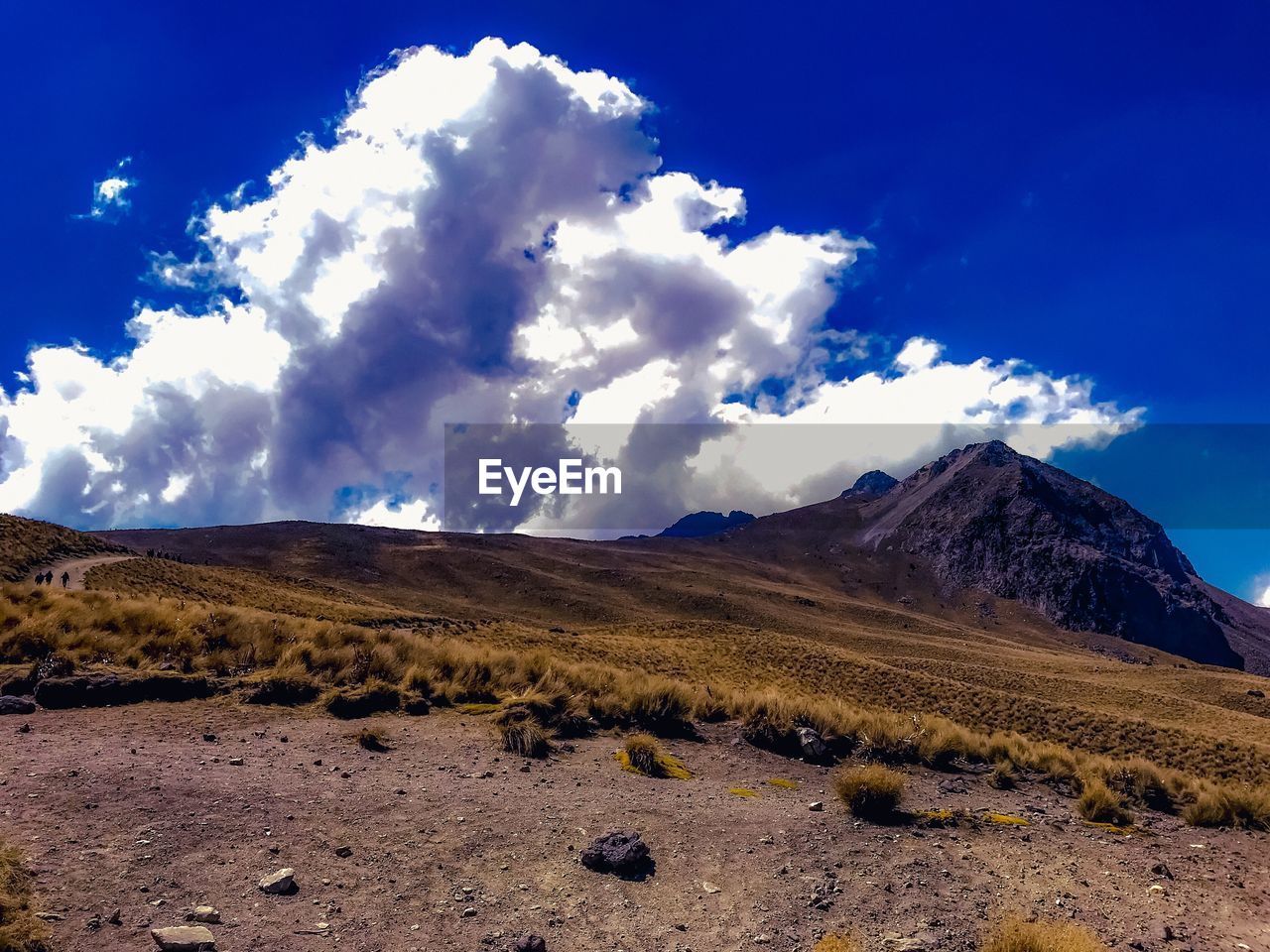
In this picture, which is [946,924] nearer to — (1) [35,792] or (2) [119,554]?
(1) [35,792]

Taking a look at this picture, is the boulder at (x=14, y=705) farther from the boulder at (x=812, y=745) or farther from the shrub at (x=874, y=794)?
the boulder at (x=812, y=745)

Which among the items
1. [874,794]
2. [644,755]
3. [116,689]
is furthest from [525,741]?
[116,689]

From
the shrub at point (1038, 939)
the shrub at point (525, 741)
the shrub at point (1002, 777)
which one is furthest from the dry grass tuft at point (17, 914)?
the shrub at point (1002, 777)

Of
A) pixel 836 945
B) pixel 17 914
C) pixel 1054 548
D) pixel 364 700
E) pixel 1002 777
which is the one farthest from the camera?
pixel 1054 548

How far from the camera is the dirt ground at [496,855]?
21.2ft

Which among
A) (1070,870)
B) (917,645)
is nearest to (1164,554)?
(917,645)

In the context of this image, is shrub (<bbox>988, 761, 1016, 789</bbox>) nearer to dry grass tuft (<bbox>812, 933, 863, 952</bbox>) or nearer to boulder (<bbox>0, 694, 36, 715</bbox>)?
dry grass tuft (<bbox>812, 933, 863, 952</bbox>)

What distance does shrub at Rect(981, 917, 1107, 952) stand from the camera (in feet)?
21.3

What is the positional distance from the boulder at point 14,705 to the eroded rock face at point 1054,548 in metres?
143

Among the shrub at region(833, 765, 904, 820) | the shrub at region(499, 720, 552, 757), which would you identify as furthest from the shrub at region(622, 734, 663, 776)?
the shrub at region(833, 765, 904, 820)

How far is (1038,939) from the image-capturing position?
6.60 meters

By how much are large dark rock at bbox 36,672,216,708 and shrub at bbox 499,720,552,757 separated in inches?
228

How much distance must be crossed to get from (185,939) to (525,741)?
21.3 ft

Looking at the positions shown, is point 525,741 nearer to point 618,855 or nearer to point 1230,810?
point 618,855
